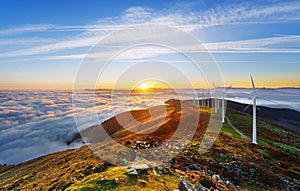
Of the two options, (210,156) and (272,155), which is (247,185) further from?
(272,155)

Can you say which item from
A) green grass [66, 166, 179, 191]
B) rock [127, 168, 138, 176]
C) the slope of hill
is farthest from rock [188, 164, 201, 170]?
rock [127, 168, 138, 176]

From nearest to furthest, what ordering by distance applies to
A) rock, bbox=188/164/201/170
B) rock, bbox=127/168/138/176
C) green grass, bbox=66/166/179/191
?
1. green grass, bbox=66/166/179/191
2. rock, bbox=127/168/138/176
3. rock, bbox=188/164/201/170

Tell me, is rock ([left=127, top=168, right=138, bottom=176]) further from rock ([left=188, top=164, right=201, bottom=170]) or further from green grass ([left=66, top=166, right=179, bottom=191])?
rock ([left=188, top=164, right=201, bottom=170])

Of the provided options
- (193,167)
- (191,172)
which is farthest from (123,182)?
(193,167)

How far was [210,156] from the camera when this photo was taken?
109 feet

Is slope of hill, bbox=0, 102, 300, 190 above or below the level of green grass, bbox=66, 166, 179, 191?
below

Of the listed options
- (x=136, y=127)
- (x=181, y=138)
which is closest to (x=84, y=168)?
(x=181, y=138)

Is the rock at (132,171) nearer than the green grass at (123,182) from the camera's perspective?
No

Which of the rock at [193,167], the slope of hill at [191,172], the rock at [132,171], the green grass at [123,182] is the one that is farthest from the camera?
the rock at [193,167]

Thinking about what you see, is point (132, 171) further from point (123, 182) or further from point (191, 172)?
point (191, 172)

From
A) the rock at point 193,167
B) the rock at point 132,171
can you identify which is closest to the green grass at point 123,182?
the rock at point 132,171

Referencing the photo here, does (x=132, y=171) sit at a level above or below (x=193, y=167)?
above

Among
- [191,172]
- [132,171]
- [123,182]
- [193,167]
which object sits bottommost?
[193,167]

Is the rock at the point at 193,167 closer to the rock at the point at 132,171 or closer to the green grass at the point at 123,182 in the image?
the green grass at the point at 123,182
